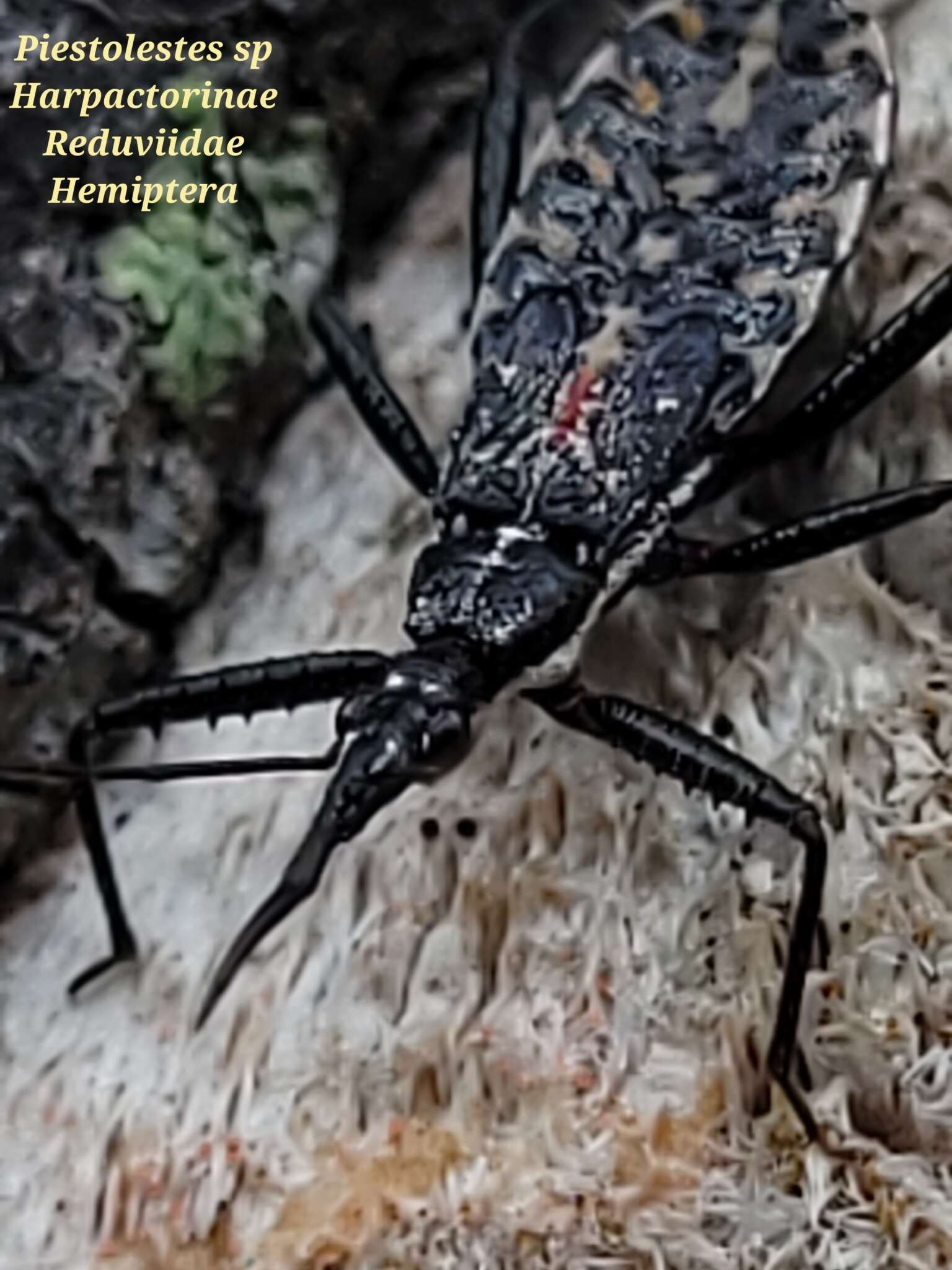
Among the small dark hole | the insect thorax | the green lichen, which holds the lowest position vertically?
the small dark hole

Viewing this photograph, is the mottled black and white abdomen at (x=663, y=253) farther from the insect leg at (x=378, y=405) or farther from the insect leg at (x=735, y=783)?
the insect leg at (x=735, y=783)

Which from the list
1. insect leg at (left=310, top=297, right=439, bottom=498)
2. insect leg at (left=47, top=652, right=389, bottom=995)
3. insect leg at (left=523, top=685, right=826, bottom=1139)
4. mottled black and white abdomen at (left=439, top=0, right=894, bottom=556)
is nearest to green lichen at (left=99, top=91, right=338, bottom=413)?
insect leg at (left=310, top=297, right=439, bottom=498)

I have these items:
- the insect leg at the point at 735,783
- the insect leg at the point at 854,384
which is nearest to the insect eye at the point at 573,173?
the insect leg at the point at 854,384

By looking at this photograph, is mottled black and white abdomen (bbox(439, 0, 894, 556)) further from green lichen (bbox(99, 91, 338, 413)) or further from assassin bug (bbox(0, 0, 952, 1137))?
green lichen (bbox(99, 91, 338, 413))

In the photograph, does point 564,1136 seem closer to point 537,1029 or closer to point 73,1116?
point 537,1029

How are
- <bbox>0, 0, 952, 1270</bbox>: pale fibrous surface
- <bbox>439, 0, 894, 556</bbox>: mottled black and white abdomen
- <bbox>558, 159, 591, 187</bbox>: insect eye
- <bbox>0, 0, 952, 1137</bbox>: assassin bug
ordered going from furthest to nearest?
<bbox>558, 159, 591, 187</bbox>: insect eye
<bbox>439, 0, 894, 556</bbox>: mottled black and white abdomen
<bbox>0, 0, 952, 1137</bbox>: assassin bug
<bbox>0, 0, 952, 1270</bbox>: pale fibrous surface

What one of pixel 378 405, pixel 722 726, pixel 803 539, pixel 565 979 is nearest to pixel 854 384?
pixel 803 539

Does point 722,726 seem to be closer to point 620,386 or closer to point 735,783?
point 735,783
